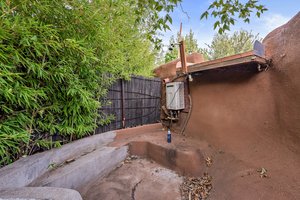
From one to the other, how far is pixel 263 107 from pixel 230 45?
33.0 feet

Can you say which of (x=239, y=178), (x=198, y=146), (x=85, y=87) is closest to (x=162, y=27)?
(x=85, y=87)

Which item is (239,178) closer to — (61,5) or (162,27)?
(162,27)

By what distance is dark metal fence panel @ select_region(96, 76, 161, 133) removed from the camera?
12.8ft

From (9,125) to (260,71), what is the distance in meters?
3.56

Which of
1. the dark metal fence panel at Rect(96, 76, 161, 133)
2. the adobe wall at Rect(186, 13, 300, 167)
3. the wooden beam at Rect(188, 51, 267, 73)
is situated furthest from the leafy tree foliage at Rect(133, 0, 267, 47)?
the dark metal fence panel at Rect(96, 76, 161, 133)

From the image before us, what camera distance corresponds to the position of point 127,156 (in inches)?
131

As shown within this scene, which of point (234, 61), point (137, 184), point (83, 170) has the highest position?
point (234, 61)

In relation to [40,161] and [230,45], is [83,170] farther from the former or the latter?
[230,45]


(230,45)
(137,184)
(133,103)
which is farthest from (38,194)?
(230,45)

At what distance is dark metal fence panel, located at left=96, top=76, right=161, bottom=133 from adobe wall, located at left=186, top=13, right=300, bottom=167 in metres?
2.14

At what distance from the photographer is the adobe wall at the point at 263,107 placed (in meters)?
2.03

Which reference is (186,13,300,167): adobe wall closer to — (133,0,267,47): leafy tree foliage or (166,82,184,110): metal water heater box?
(133,0,267,47): leafy tree foliage

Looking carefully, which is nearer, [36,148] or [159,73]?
[36,148]

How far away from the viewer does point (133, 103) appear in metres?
4.61
